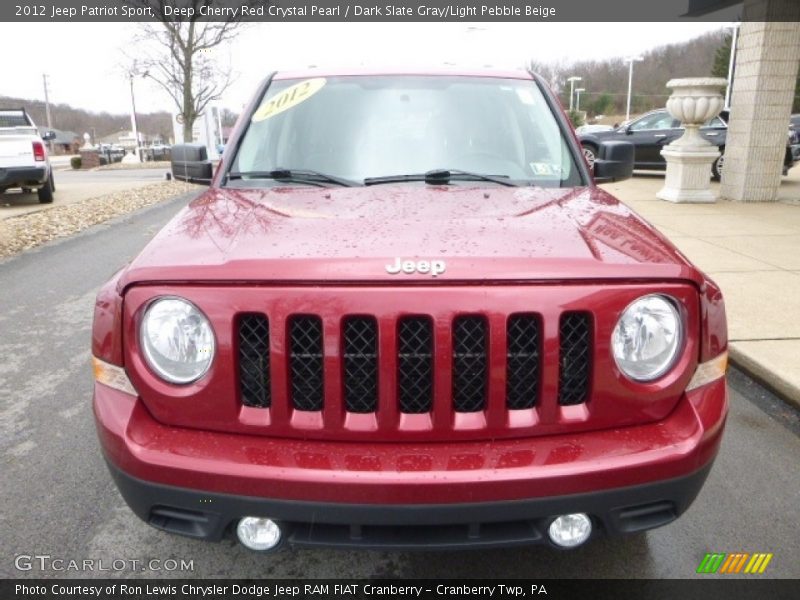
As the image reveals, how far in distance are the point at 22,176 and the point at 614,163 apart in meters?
12.2

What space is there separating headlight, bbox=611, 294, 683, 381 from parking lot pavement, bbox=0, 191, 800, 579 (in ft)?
2.95

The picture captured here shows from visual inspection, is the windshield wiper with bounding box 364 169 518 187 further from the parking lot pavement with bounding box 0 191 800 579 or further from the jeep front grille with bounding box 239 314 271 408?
the parking lot pavement with bounding box 0 191 800 579

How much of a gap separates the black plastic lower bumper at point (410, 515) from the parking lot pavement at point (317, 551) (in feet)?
1.96

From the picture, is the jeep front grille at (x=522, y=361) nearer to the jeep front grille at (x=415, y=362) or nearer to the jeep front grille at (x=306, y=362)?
the jeep front grille at (x=415, y=362)

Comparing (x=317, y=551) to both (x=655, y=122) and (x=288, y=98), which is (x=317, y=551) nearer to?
(x=288, y=98)

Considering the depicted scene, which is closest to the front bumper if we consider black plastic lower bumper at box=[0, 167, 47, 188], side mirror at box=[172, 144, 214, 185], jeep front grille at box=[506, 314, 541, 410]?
jeep front grille at box=[506, 314, 541, 410]

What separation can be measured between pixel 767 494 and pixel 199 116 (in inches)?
1187

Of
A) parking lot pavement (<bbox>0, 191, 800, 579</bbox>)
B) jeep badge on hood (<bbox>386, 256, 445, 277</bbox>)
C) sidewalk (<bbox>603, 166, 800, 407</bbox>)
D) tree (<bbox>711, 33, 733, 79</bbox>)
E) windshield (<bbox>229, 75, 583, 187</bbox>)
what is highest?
tree (<bbox>711, 33, 733, 79</bbox>)

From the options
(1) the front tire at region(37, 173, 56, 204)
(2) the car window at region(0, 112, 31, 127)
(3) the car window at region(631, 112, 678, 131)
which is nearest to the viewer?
(1) the front tire at region(37, 173, 56, 204)

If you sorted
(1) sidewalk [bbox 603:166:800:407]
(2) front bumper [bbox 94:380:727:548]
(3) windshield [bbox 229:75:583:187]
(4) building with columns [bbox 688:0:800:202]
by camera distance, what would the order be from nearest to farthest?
(2) front bumper [bbox 94:380:727:548]
(3) windshield [bbox 229:75:583:187]
(1) sidewalk [bbox 603:166:800:407]
(4) building with columns [bbox 688:0:800:202]

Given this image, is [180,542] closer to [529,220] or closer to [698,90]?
[529,220]

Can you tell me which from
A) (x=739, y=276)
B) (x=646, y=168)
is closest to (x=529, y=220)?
(x=739, y=276)

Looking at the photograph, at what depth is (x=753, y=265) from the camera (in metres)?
6.28

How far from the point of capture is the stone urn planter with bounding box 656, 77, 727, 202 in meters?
11.0
